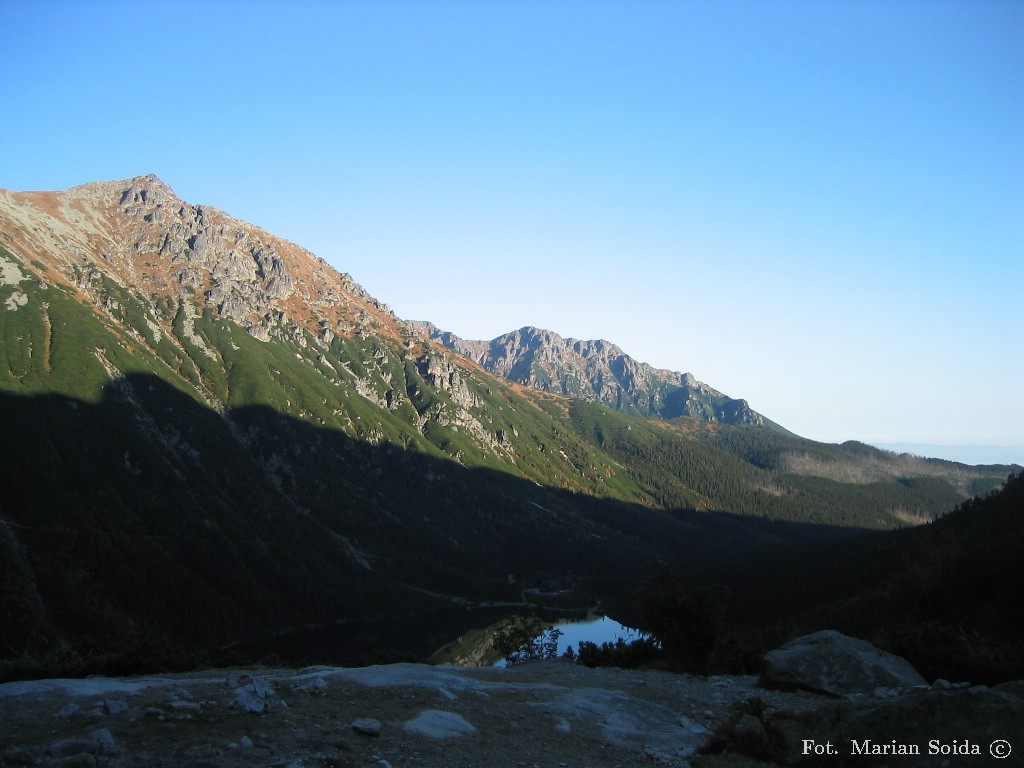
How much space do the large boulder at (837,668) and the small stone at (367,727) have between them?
75.0 ft

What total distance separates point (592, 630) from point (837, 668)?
14200 cm

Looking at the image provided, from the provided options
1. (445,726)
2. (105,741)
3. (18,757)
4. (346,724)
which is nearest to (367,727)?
(346,724)

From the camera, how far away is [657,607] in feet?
145

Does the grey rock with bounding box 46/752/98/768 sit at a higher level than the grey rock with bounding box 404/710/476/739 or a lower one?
higher

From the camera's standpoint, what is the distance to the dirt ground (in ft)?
44.8

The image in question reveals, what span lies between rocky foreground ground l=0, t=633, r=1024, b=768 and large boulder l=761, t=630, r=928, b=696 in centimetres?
436

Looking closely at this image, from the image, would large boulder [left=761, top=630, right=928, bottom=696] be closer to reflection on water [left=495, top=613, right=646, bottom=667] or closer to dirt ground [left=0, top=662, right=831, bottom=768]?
dirt ground [left=0, top=662, right=831, bottom=768]

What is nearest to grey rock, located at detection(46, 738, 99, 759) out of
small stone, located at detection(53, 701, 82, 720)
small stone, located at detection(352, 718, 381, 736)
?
small stone, located at detection(53, 701, 82, 720)

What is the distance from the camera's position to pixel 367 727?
1584 cm

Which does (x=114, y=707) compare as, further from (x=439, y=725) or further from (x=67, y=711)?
(x=439, y=725)

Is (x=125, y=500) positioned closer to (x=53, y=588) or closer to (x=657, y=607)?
(x=53, y=588)

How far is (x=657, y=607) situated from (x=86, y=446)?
620ft

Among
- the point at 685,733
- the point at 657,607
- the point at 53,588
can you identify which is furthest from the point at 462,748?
the point at 53,588

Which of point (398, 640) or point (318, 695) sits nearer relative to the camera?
point (318, 695)
